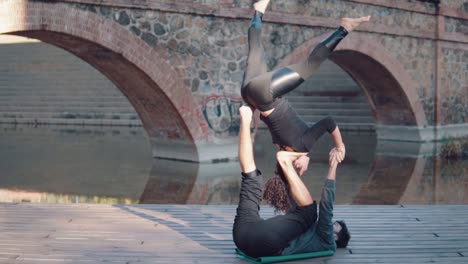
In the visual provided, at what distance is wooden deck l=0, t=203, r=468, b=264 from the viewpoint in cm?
455

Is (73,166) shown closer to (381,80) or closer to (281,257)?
(381,80)

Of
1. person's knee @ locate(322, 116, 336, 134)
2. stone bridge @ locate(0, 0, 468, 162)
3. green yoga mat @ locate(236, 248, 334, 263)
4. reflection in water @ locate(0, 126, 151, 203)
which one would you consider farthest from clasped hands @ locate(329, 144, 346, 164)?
stone bridge @ locate(0, 0, 468, 162)

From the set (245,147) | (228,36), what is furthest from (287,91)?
(228,36)

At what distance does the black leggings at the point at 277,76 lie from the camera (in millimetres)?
4688

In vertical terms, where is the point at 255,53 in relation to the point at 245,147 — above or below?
above

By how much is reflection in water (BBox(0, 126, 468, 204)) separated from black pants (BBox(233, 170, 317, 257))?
181 inches

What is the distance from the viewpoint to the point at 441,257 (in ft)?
15.1

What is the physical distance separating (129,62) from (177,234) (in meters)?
6.33

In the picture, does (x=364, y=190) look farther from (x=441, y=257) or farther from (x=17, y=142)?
(x=17, y=142)

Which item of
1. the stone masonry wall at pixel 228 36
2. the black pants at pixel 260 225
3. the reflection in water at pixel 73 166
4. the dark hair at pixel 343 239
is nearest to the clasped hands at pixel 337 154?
the black pants at pixel 260 225

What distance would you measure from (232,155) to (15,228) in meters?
7.70

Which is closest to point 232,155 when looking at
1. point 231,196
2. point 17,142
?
point 231,196

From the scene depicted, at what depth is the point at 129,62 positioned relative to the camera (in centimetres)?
1111

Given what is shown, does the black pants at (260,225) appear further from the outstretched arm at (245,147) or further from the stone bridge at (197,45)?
the stone bridge at (197,45)
